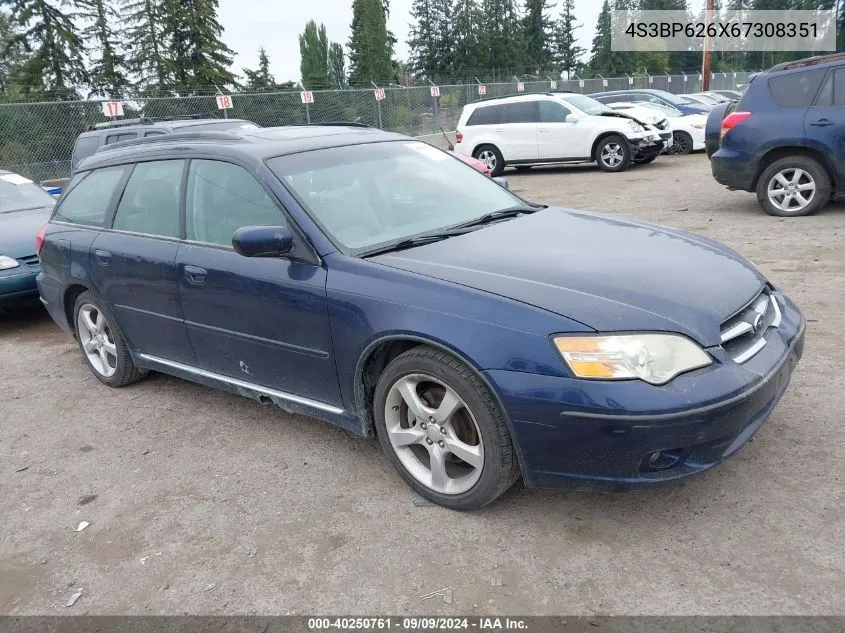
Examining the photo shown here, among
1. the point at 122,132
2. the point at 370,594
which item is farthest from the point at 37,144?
the point at 370,594

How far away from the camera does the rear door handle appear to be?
438 centimetres

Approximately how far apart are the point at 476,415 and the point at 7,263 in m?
5.48

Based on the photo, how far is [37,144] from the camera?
15.0 m

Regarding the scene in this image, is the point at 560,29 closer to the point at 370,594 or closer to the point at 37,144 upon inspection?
the point at 37,144

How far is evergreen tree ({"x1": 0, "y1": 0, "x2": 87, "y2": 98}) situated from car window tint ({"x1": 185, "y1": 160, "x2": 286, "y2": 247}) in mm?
32445

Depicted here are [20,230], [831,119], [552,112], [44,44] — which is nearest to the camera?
[20,230]

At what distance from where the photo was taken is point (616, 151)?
14789 mm

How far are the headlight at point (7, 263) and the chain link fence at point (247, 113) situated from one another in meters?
9.78

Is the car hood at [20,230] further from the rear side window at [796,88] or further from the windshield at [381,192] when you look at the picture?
the rear side window at [796,88]

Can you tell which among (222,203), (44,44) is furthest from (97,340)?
(44,44)

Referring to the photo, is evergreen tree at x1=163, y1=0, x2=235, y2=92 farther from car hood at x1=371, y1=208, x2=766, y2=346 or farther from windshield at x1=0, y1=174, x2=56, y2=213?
car hood at x1=371, y1=208, x2=766, y2=346

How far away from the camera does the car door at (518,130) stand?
50.4 ft

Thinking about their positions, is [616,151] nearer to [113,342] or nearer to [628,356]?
[113,342]

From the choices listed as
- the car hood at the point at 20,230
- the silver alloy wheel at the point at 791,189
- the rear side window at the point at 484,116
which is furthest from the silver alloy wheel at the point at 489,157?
the car hood at the point at 20,230
